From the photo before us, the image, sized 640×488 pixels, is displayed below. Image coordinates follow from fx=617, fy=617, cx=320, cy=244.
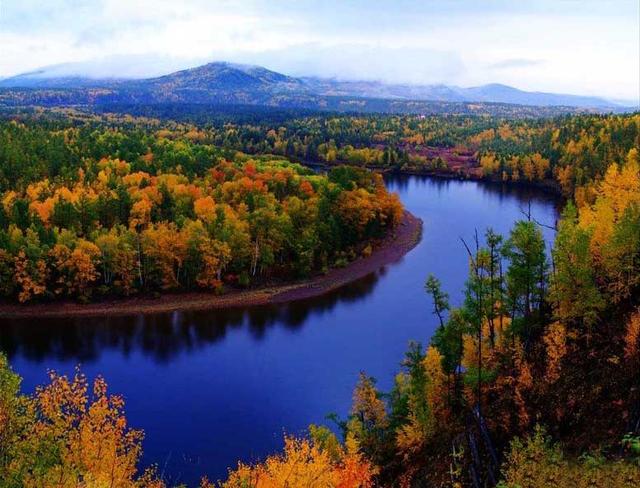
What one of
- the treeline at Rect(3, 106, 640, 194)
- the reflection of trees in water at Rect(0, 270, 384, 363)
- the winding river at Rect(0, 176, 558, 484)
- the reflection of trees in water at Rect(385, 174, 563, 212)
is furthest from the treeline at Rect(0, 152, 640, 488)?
the reflection of trees in water at Rect(385, 174, 563, 212)

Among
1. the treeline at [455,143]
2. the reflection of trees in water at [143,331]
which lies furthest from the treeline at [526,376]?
the treeline at [455,143]

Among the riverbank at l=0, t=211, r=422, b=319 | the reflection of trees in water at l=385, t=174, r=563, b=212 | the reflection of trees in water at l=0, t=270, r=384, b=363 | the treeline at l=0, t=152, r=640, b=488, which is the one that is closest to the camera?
the treeline at l=0, t=152, r=640, b=488

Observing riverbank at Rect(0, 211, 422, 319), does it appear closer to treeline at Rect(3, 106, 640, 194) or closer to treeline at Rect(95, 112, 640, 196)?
treeline at Rect(3, 106, 640, 194)

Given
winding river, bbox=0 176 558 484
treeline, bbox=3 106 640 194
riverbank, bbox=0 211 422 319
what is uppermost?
treeline, bbox=3 106 640 194

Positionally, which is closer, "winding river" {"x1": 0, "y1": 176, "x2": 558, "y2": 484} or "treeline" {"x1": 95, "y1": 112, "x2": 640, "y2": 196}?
"winding river" {"x1": 0, "y1": 176, "x2": 558, "y2": 484}

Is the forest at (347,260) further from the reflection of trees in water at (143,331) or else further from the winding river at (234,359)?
the reflection of trees in water at (143,331)

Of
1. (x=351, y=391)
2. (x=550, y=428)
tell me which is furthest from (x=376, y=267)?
(x=550, y=428)
